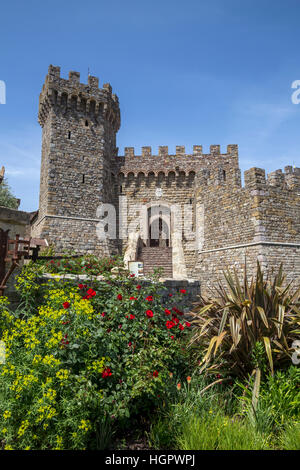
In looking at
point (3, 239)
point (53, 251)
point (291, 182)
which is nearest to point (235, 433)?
point (3, 239)

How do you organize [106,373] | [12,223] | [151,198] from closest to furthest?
[106,373] < [12,223] < [151,198]

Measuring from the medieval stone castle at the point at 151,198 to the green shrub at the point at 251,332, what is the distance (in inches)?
289

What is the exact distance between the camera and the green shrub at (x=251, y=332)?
4.06 m

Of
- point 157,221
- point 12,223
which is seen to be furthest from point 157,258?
point 12,223

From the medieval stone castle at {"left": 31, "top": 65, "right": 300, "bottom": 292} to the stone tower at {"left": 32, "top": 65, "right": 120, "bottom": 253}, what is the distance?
5 centimetres

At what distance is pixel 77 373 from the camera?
3.15 meters

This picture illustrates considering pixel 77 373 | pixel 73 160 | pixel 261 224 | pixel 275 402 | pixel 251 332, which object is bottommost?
pixel 275 402

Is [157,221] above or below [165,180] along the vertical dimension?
below

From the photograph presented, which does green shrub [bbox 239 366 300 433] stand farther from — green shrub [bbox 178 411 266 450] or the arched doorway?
the arched doorway

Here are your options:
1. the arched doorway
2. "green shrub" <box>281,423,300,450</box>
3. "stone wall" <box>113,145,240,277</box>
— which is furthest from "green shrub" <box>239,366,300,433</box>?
the arched doorway

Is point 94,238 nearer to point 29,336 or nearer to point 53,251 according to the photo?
point 53,251

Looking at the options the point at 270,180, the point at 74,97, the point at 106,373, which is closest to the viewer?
the point at 106,373

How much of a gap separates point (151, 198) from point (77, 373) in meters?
16.8

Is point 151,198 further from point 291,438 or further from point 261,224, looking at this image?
point 291,438
